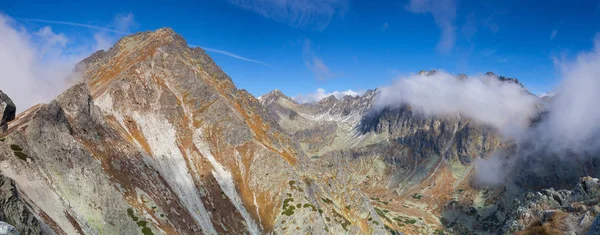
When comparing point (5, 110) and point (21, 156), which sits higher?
point (5, 110)

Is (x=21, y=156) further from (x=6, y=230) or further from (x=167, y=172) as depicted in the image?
(x=167, y=172)

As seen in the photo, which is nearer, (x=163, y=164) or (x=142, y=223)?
(x=142, y=223)

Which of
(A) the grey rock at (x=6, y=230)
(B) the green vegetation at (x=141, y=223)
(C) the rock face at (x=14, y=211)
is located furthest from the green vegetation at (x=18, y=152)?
(A) the grey rock at (x=6, y=230)

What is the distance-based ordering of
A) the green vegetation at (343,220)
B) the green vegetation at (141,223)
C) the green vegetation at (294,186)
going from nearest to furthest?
the green vegetation at (141,223) < the green vegetation at (294,186) < the green vegetation at (343,220)

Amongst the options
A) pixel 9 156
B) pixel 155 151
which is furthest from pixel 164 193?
pixel 9 156

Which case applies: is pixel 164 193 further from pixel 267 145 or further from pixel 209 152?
pixel 267 145

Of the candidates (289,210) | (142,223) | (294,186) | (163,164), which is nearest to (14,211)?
(142,223)

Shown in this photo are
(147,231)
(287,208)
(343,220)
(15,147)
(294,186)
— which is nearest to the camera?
(15,147)

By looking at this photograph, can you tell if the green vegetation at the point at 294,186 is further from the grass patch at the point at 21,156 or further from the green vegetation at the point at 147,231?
the grass patch at the point at 21,156
